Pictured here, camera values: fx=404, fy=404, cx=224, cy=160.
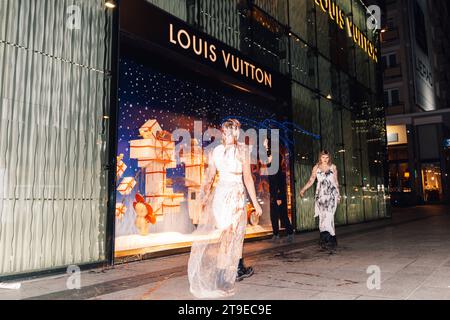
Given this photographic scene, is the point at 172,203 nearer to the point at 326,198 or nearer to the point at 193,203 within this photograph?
the point at 193,203

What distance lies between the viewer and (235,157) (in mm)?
4520

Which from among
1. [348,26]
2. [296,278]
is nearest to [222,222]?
[296,278]

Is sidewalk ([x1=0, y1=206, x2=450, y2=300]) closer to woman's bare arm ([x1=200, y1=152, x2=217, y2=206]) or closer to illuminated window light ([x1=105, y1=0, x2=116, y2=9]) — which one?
woman's bare arm ([x1=200, y1=152, x2=217, y2=206])

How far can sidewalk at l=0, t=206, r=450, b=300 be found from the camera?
3924mm

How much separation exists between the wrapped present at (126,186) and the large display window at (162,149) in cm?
2

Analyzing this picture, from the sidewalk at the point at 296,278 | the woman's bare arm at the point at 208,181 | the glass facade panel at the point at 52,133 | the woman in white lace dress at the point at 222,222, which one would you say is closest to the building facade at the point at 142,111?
the glass facade panel at the point at 52,133

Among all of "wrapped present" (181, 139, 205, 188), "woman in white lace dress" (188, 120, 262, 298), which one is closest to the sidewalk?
"woman in white lace dress" (188, 120, 262, 298)

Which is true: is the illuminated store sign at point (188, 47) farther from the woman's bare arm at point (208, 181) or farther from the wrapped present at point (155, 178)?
the woman's bare arm at point (208, 181)

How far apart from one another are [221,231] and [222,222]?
0.10 m

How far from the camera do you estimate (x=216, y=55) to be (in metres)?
7.93

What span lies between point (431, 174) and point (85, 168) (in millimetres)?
32568

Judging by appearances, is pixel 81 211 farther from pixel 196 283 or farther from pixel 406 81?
pixel 406 81

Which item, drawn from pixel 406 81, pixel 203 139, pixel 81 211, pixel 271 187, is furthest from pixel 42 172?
pixel 406 81

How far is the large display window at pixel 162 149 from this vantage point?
723 centimetres
